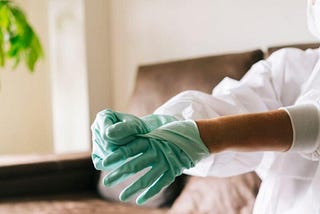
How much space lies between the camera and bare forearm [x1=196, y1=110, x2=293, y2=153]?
66 cm

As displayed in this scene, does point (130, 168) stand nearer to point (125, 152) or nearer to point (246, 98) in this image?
point (125, 152)

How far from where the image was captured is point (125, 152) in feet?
2.08

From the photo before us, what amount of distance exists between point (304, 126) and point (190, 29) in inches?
43.2

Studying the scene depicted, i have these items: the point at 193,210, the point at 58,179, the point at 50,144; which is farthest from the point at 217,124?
the point at 50,144

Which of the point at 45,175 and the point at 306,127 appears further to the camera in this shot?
the point at 45,175

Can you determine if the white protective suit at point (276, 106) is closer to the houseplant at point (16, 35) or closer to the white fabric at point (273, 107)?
the white fabric at point (273, 107)

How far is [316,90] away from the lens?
78 cm

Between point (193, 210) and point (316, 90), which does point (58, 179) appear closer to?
point (193, 210)

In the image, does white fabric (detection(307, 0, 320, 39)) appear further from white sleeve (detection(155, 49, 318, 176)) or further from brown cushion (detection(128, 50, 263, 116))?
brown cushion (detection(128, 50, 263, 116))

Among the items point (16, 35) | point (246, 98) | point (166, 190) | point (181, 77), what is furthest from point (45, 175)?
point (246, 98)

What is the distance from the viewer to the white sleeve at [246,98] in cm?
82

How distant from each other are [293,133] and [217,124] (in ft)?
0.39

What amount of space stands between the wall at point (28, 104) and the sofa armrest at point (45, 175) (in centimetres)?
79

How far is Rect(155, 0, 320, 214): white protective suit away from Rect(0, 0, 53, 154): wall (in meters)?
1.59
